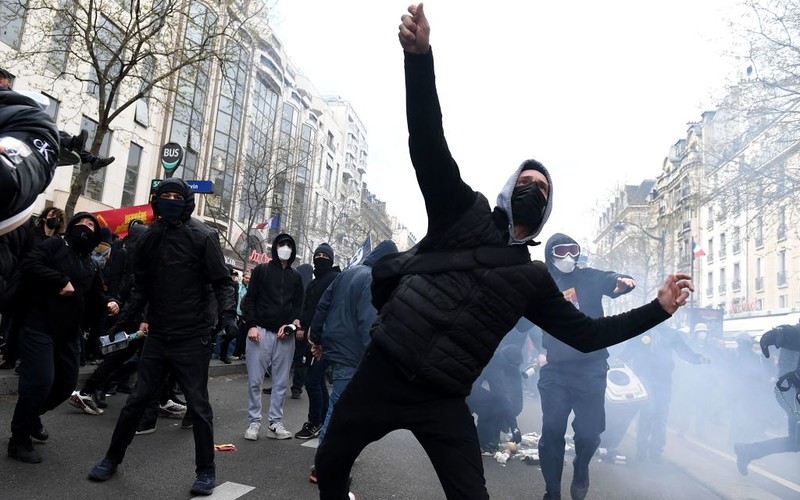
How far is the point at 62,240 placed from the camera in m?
4.76

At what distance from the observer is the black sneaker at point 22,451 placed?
4277 millimetres

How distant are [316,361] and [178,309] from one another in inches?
90.9

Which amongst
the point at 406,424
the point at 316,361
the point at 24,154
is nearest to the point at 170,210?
the point at 316,361

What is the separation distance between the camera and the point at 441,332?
2.29m

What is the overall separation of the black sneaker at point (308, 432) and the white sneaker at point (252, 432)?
43cm

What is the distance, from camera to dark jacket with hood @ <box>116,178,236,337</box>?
167 inches

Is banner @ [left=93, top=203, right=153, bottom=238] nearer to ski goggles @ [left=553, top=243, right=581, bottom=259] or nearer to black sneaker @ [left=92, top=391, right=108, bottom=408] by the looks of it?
black sneaker @ [left=92, top=391, right=108, bottom=408]

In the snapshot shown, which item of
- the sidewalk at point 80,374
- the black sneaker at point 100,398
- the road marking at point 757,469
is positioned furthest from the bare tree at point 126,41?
the road marking at point 757,469

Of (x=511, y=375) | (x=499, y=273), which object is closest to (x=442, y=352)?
(x=499, y=273)

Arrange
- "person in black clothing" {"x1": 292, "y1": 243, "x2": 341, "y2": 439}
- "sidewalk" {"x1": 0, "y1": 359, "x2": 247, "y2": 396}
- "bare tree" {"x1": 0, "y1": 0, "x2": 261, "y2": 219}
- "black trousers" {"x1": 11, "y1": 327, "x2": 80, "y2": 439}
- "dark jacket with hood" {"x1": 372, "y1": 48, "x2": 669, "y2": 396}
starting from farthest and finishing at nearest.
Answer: "bare tree" {"x1": 0, "y1": 0, "x2": 261, "y2": 219}
"sidewalk" {"x1": 0, "y1": 359, "x2": 247, "y2": 396}
"person in black clothing" {"x1": 292, "y1": 243, "x2": 341, "y2": 439}
"black trousers" {"x1": 11, "y1": 327, "x2": 80, "y2": 439}
"dark jacket with hood" {"x1": 372, "y1": 48, "x2": 669, "y2": 396}

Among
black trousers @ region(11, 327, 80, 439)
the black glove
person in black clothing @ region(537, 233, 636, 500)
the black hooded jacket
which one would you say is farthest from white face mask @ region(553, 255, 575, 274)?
the black hooded jacket

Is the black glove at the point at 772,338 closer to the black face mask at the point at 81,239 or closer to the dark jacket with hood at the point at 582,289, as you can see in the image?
the dark jacket with hood at the point at 582,289

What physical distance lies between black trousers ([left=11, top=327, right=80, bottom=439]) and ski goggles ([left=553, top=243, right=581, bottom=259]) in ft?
13.0

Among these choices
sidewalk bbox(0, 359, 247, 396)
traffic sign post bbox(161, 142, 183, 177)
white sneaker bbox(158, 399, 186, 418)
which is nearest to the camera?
sidewalk bbox(0, 359, 247, 396)
